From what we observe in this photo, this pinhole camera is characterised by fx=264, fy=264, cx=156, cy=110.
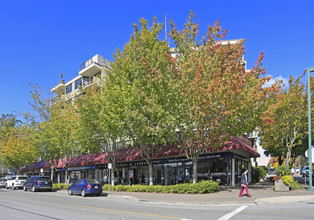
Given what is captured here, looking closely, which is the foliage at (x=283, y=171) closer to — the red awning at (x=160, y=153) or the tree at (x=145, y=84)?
the red awning at (x=160, y=153)

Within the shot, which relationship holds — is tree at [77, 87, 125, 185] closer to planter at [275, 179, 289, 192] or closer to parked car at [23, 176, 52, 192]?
parked car at [23, 176, 52, 192]

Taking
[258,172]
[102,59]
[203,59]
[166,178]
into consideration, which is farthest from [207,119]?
[102,59]

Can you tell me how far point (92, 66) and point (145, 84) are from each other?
24186mm

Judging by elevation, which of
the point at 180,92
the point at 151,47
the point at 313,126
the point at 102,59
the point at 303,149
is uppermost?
the point at 102,59

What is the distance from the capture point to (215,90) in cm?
1669

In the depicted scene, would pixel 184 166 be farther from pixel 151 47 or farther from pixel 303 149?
pixel 303 149

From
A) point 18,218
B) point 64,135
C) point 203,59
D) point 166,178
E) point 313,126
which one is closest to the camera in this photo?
point 18,218

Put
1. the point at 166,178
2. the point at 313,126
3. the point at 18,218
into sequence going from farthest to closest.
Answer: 1. the point at 166,178
2. the point at 313,126
3. the point at 18,218

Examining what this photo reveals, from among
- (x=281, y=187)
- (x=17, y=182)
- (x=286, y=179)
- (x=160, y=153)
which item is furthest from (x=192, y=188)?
(x=17, y=182)

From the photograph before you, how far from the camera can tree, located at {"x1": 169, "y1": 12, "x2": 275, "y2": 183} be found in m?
17.0

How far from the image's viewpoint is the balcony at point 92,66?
1684 inches

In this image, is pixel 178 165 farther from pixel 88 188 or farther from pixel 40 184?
pixel 40 184

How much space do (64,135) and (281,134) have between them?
2351 cm

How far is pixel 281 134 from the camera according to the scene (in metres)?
25.8
